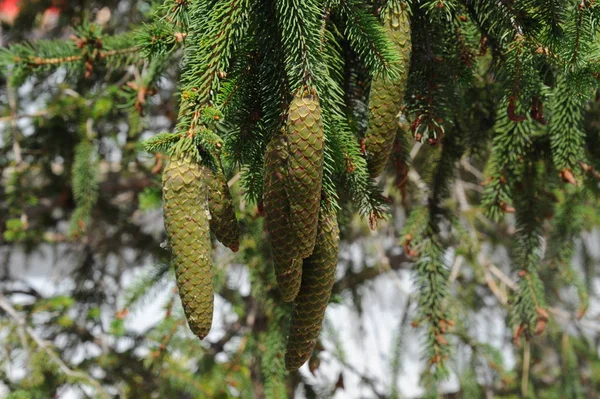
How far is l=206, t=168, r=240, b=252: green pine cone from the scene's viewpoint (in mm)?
847

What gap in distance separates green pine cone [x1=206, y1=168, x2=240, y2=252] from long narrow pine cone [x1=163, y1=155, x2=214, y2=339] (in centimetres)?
6

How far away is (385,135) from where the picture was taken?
2.98 ft

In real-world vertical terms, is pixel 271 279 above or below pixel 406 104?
below

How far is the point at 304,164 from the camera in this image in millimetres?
746

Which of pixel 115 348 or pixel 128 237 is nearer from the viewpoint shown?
pixel 115 348

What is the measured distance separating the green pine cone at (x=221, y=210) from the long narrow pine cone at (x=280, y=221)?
8 cm

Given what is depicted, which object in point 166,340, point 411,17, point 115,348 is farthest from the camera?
point 115,348

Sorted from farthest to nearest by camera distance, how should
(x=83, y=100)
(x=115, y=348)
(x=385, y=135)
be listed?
1. (x=115, y=348)
2. (x=83, y=100)
3. (x=385, y=135)

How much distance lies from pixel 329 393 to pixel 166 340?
670 millimetres

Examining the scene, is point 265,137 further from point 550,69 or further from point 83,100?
point 83,100

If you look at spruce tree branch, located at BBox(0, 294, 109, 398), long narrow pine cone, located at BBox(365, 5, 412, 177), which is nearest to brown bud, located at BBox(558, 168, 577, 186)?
long narrow pine cone, located at BBox(365, 5, 412, 177)

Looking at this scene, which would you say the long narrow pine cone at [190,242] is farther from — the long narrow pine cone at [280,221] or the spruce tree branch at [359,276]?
the spruce tree branch at [359,276]

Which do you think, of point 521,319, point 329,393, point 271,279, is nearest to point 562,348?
point 329,393

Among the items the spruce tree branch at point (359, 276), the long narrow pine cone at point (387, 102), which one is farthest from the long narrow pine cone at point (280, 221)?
the spruce tree branch at point (359, 276)
